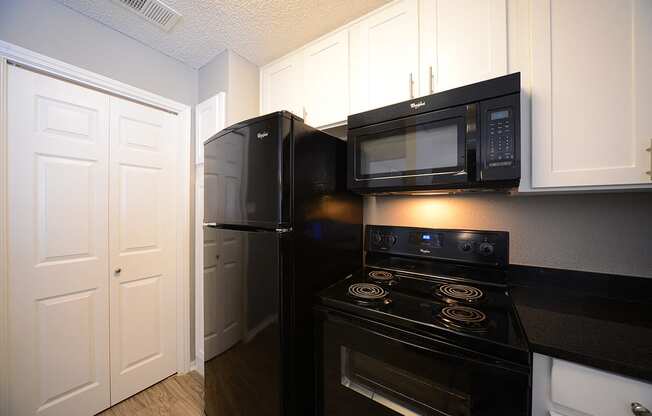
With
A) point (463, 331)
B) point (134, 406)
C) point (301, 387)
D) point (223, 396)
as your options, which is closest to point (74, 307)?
point (134, 406)

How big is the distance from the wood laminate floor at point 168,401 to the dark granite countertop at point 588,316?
200cm

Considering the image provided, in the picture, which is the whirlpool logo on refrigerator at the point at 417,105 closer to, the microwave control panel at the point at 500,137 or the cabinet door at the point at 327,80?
the microwave control panel at the point at 500,137

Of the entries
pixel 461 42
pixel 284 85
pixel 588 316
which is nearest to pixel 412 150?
pixel 461 42

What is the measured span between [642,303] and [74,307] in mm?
2940

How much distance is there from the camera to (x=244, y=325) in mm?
1107

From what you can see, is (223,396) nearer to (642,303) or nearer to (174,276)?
(174,276)

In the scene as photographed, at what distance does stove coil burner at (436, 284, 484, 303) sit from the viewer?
0.98 meters

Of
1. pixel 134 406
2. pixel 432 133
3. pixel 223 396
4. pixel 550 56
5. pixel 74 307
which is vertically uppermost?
pixel 550 56

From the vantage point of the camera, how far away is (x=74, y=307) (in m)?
1.43

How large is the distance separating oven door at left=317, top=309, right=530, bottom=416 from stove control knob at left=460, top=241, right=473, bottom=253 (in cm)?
67

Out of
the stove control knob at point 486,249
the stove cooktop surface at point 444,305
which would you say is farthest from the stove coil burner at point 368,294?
the stove control knob at point 486,249

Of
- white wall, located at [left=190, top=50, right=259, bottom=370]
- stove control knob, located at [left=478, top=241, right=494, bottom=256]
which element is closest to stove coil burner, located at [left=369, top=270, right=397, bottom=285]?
stove control knob, located at [left=478, top=241, right=494, bottom=256]

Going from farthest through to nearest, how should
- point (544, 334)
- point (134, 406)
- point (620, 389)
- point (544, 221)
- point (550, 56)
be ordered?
point (134, 406), point (544, 221), point (550, 56), point (544, 334), point (620, 389)

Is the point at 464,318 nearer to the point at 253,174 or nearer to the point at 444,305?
the point at 444,305
